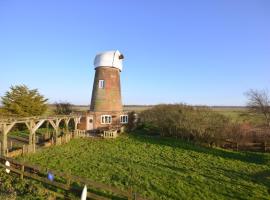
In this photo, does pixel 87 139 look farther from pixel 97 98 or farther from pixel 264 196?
pixel 264 196

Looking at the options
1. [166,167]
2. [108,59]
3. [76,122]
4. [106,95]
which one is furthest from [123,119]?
[166,167]

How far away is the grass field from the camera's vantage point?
34.9 feet

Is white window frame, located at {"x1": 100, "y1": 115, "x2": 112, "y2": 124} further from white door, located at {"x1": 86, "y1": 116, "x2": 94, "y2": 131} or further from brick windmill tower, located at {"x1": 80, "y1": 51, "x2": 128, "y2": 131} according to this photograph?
white door, located at {"x1": 86, "y1": 116, "x2": 94, "y2": 131}

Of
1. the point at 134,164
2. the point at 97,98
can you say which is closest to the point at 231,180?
the point at 134,164

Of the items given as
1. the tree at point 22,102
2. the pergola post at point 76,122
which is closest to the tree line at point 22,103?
the tree at point 22,102

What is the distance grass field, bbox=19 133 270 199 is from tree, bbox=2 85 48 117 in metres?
11.1

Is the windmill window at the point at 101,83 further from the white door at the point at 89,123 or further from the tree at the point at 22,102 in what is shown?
the tree at the point at 22,102

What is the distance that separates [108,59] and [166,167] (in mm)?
18170

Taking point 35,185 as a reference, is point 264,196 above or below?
below

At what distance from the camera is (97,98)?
29016mm

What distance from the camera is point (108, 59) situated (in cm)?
2930

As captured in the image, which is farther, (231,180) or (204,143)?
(204,143)

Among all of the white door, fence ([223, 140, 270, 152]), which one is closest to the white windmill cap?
the white door

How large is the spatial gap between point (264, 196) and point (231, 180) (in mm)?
1974
